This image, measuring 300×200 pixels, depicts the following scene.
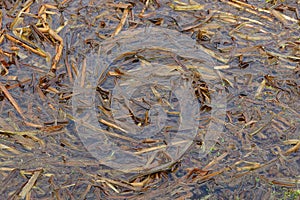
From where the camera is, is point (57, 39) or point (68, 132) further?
point (57, 39)

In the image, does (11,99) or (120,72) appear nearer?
(11,99)

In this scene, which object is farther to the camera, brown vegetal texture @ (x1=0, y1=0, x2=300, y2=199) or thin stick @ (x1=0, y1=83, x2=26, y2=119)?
thin stick @ (x1=0, y1=83, x2=26, y2=119)

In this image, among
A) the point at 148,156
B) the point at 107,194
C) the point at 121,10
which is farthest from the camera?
the point at 121,10

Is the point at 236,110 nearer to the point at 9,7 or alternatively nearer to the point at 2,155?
the point at 2,155

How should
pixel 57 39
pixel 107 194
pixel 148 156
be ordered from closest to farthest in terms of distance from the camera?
pixel 107 194, pixel 148 156, pixel 57 39

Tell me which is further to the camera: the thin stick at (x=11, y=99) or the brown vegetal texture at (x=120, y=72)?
the thin stick at (x=11, y=99)

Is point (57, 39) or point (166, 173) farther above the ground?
point (57, 39)

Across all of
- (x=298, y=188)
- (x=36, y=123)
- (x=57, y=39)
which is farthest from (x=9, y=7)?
(x=298, y=188)
